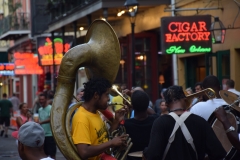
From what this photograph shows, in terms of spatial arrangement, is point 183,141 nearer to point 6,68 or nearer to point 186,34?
point 186,34

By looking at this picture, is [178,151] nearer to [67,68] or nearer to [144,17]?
[67,68]

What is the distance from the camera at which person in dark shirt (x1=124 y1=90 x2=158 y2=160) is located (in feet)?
21.7

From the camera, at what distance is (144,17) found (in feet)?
70.4

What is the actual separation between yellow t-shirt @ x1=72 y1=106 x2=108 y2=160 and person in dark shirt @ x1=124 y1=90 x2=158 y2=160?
2.47 ft

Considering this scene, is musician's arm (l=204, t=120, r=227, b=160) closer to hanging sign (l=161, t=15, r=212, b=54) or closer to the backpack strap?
the backpack strap

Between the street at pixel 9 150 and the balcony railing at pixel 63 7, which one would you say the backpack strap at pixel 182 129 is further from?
the balcony railing at pixel 63 7

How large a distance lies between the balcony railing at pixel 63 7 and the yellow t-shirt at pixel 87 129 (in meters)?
14.7

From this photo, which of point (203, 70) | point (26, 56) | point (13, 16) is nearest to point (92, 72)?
point (203, 70)

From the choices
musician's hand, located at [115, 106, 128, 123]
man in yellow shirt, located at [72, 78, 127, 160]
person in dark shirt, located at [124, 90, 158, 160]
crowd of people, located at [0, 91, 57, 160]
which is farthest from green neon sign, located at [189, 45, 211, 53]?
man in yellow shirt, located at [72, 78, 127, 160]

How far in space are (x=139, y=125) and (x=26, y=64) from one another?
28.5 metres

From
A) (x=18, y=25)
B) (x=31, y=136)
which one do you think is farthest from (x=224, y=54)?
(x=18, y=25)

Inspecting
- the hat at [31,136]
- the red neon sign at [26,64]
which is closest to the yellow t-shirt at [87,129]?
the hat at [31,136]

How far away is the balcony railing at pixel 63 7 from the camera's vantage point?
871 inches

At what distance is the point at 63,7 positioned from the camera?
81.6 feet
